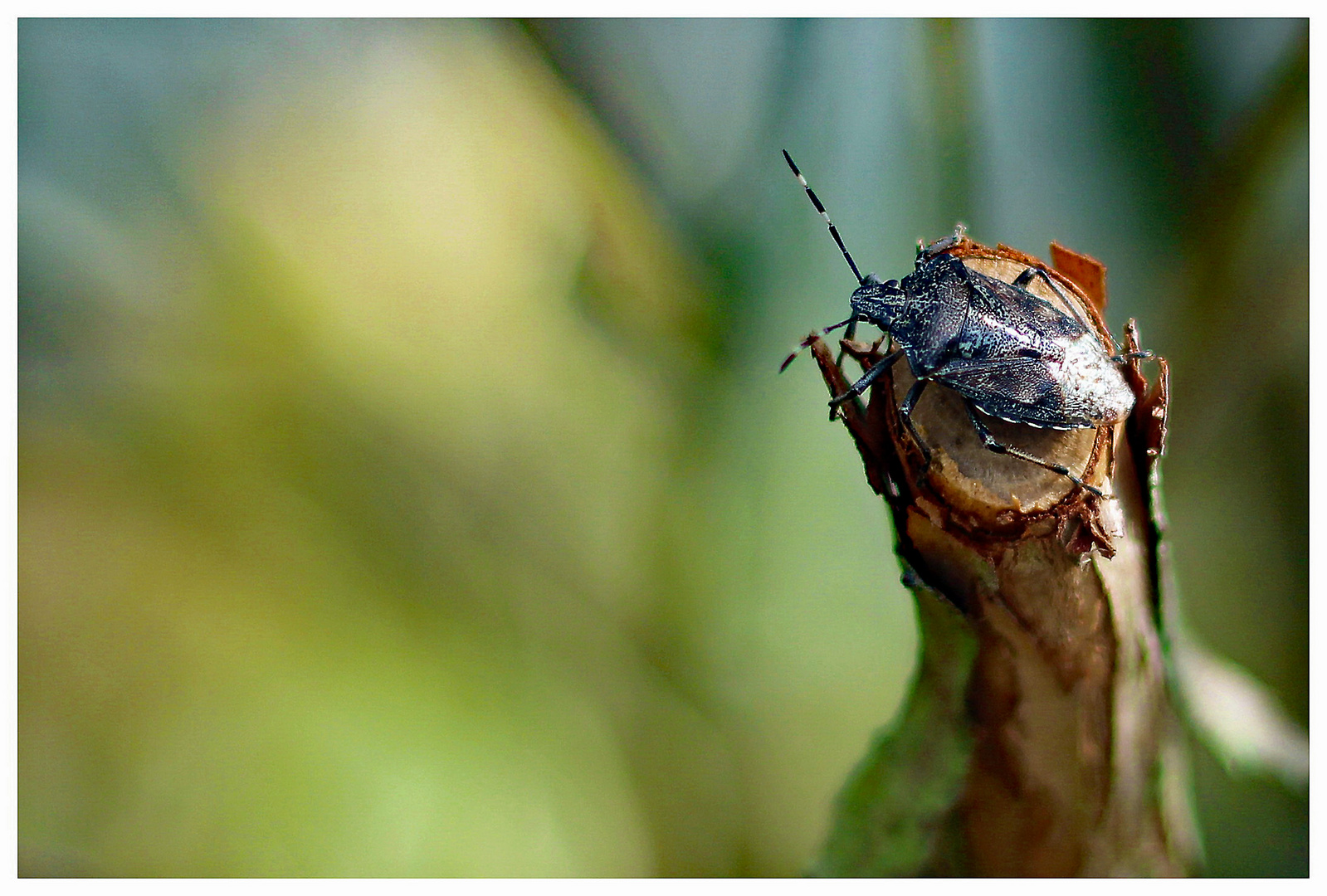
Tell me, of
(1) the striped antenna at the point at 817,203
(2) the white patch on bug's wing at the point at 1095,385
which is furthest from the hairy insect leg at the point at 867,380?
(1) the striped antenna at the point at 817,203

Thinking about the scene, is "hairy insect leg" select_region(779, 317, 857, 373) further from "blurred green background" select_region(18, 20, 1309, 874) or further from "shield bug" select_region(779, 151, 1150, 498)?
"blurred green background" select_region(18, 20, 1309, 874)

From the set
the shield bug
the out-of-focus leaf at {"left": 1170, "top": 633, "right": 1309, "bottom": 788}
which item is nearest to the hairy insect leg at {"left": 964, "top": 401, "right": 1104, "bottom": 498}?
the shield bug

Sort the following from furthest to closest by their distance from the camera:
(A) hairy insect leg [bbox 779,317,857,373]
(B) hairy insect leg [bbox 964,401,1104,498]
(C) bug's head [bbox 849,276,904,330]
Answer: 1. (C) bug's head [bbox 849,276,904,330]
2. (A) hairy insect leg [bbox 779,317,857,373]
3. (B) hairy insect leg [bbox 964,401,1104,498]

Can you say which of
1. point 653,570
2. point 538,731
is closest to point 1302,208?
point 653,570

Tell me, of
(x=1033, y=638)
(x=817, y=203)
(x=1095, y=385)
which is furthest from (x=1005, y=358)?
(x=817, y=203)

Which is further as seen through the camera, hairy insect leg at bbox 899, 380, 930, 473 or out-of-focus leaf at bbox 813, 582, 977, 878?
out-of-focus leaf at bbox 813, 582, 977, 878

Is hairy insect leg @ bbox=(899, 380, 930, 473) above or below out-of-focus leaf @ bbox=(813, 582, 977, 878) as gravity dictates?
above

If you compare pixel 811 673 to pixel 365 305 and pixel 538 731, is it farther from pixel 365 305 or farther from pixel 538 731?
pixel 365 305
